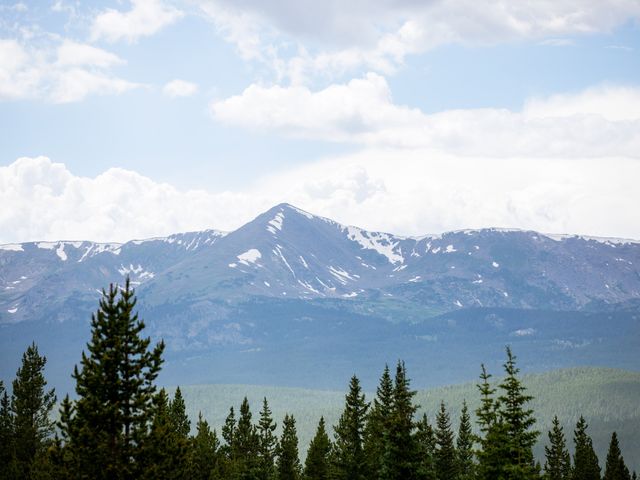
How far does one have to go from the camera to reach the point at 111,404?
105ft

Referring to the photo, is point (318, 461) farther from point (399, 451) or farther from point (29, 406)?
point (399, 451)

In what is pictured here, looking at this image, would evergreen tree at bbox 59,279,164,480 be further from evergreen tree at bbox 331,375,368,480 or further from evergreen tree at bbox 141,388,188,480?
evergreen tree at bbox 331,375,368,480

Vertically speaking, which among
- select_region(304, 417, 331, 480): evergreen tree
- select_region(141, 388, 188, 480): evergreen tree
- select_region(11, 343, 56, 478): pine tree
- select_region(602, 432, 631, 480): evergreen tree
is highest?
select_region(11, 343, 56, 478): pine tree

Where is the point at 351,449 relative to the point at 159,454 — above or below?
below

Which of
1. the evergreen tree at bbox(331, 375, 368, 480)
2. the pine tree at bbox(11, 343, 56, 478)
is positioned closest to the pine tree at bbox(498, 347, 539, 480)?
Result: the evergreen tree at bbox(331, 375, 368, 480)

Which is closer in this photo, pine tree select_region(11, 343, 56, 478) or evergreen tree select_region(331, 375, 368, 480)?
evergreen tree select_region(331, 375, 368, 480)

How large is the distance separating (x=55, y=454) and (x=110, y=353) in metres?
4.23

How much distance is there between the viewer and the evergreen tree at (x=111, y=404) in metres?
31.5

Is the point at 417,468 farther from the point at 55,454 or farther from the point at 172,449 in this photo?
the point at 55,454

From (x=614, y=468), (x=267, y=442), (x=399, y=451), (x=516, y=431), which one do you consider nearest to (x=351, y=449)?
(x=399, y=451)

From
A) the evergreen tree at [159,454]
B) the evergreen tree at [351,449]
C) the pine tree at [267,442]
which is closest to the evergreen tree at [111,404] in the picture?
the evergreen tree at [159,454]

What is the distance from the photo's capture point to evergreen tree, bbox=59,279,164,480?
103 ft

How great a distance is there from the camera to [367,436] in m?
59.6

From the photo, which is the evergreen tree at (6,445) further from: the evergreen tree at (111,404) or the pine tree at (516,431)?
the pine tree at (516,431)
